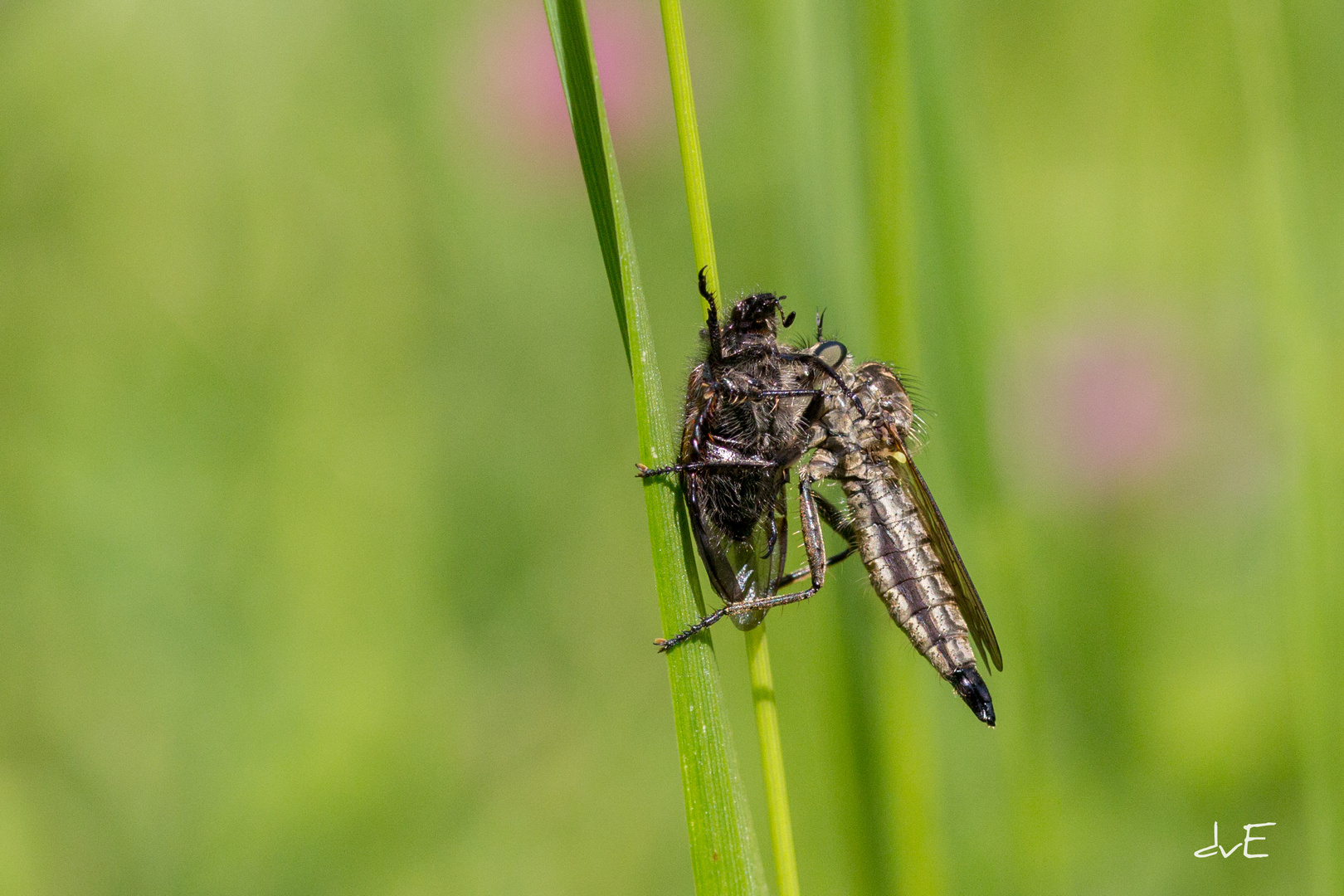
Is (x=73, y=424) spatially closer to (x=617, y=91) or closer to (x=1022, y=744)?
(x=617, y=91)

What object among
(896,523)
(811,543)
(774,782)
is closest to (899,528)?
(896,523)

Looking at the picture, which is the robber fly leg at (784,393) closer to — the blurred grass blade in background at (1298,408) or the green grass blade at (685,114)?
the green grass blade at (685,114)

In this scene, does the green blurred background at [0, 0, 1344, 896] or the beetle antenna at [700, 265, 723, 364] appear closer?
the green blurred background at [0, 0, 1344, 896]

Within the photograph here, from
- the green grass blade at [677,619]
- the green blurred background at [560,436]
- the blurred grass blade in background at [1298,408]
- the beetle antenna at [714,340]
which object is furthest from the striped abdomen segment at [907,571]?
the green grass blade at [677,619]

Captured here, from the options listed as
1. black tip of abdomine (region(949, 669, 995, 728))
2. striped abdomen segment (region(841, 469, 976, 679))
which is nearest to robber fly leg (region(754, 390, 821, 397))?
striped abdomen segment (region(841, 469, 976, 679))

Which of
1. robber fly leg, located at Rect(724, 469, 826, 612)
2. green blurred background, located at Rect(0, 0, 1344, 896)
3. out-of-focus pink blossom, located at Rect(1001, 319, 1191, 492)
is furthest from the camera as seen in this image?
out-of-focus pink blossom, located at Rect(1001, 319, 1191, 492)

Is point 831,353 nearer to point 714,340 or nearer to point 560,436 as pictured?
point 714,340

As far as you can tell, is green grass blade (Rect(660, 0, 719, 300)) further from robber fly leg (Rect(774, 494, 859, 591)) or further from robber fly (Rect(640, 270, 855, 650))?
robber fly leg (Rect(774, 494, 859, 591))

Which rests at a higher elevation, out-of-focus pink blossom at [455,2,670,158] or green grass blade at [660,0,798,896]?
out-of-focus pink blossom at [455,2,670,158]
